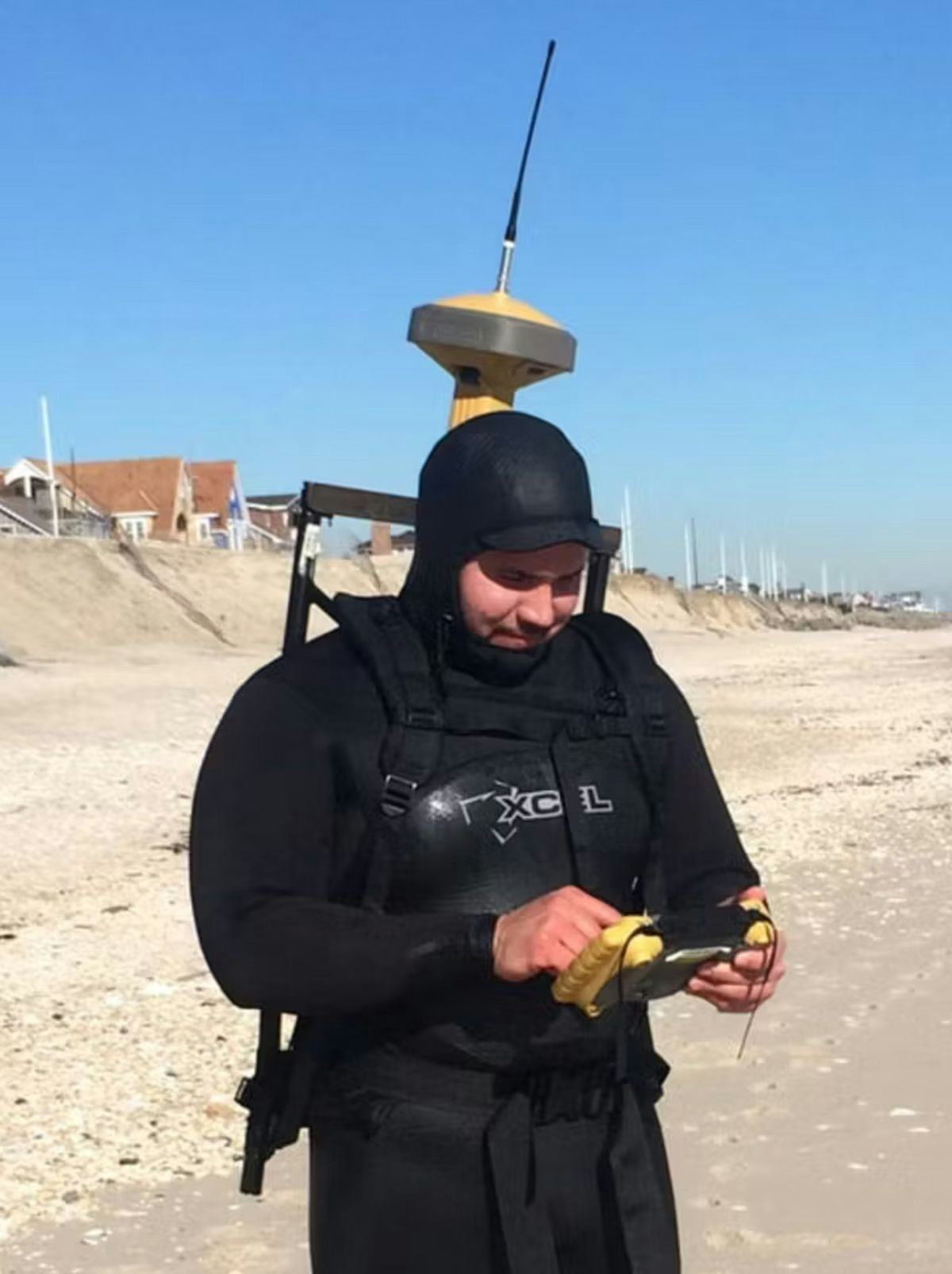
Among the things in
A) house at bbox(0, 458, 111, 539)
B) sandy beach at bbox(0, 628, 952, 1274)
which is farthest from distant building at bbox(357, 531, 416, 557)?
sandy beach at bbox(0, 628, 952, 1274)

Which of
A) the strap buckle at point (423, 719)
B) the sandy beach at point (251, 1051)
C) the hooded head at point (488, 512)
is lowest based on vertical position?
the sandy beach at point (251, 1051)

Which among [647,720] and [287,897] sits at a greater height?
[647,720]

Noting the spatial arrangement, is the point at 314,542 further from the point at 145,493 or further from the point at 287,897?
the point at 145,493

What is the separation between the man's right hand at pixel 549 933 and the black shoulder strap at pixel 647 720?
15.0 inches

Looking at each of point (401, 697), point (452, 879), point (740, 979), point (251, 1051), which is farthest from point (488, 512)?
point (251, 1051)

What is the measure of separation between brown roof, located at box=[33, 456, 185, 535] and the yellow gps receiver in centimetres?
6971

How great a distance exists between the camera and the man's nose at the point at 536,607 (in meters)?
2.28

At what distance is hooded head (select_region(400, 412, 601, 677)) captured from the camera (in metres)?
2.27

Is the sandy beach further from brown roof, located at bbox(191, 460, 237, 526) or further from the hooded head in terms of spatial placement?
brown roof, located at bbox(191, 460, 237, 526)

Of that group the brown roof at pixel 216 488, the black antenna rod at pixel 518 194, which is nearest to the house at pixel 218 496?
the brown roof at pixel 216 488

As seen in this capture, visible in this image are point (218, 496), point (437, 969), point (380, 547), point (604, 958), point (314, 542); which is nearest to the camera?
point (604, 958)

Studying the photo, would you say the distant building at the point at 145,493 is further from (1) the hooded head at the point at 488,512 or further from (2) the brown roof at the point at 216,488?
(1) the hooded head at the point at 488,512

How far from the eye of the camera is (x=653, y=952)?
204 centimetres

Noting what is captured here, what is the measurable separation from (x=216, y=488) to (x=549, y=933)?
81448 mm
